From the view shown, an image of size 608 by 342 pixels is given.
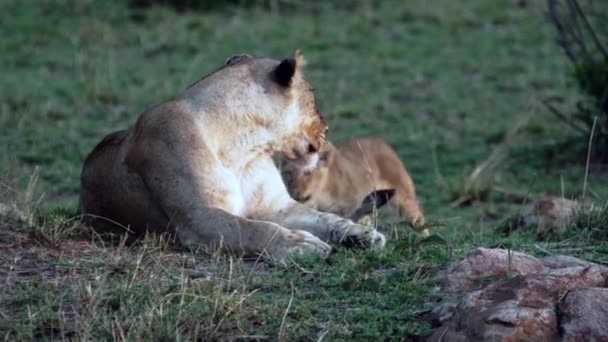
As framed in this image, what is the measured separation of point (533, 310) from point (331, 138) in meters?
5.31

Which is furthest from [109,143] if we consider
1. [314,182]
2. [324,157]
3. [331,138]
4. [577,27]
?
[577,27]

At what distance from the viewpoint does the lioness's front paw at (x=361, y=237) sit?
179 inches

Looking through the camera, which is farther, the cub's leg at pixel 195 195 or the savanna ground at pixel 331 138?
the cub's leg at pixel 195 195

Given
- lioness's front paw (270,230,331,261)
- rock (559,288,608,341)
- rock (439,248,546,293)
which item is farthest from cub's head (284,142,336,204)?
rock (559,288,608,341)

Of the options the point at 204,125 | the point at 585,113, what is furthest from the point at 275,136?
the point at 585,113

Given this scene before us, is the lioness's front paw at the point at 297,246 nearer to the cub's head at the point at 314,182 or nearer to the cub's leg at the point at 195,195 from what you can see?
the cub's leg at the point at 195,195

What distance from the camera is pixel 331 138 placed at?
8766mm

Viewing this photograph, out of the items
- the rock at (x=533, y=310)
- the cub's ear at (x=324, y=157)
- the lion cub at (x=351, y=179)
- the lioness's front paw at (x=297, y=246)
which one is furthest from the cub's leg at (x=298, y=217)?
the cub's ear at (x=324, y=157)

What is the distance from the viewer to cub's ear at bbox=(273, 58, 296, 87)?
4906mm

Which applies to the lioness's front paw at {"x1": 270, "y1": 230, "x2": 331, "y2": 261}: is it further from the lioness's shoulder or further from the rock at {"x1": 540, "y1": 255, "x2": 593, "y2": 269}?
the lioness's shoulder

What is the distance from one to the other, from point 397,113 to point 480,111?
0.59 m

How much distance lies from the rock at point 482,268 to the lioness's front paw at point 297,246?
510mm

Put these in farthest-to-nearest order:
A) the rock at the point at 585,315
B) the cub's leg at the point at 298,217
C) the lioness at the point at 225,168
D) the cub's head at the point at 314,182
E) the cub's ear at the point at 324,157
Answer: the cub's ear at the point at 324,157 → the cub's head at the point at 314,182 → the cub's leg at the point at 298,217 → the lioness at the point at 225,168 → the rock at the point at 585,315

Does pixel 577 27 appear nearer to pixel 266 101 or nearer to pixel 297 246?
pixel 266 101
